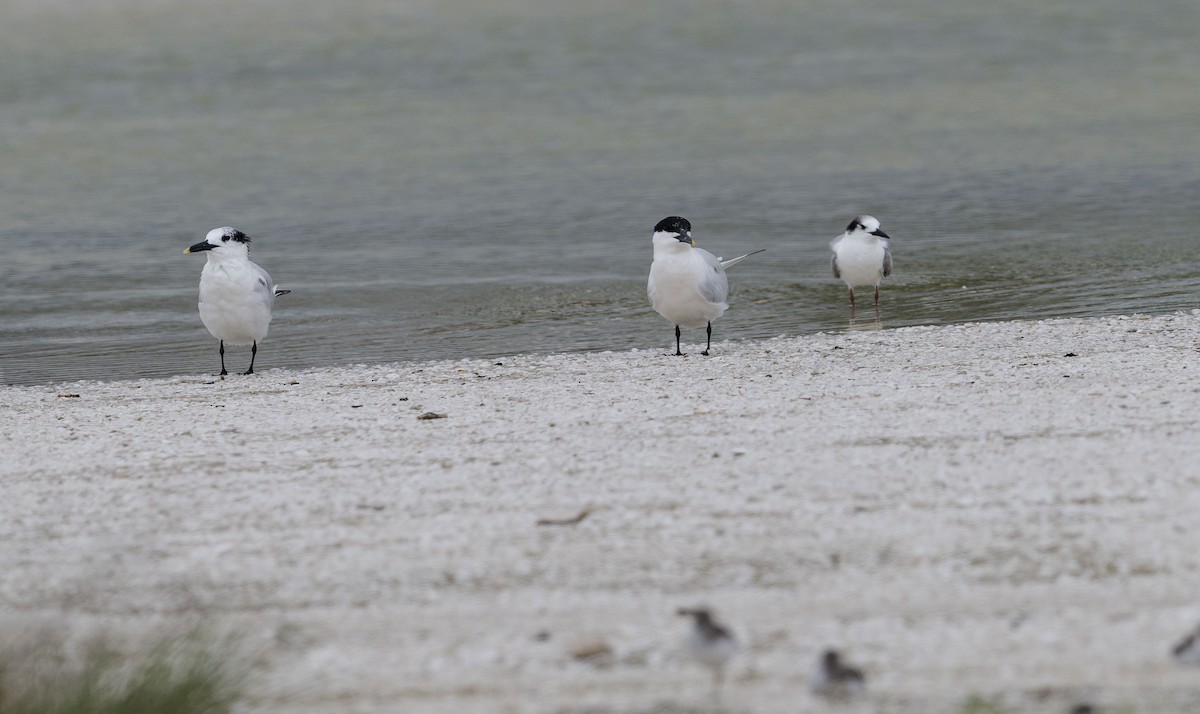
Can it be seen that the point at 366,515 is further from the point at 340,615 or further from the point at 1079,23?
the point at 1079,23

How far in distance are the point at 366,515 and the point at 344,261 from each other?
1157cm

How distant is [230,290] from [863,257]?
5.58 metres

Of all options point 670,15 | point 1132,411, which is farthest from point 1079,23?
point 1132,411

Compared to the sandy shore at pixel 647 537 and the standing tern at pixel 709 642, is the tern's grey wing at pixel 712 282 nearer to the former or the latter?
the sandy shore at pixel 647 537

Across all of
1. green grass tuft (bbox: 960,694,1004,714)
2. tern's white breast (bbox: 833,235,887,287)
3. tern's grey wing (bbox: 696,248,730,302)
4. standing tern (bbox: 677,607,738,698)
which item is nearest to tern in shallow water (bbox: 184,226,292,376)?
tern's grey wing (bbox: 696,248,730,302)

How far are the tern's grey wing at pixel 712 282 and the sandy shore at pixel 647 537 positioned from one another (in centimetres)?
219

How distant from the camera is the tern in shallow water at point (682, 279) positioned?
10.4 metres

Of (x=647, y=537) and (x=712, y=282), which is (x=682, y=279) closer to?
(x=712, y=282)

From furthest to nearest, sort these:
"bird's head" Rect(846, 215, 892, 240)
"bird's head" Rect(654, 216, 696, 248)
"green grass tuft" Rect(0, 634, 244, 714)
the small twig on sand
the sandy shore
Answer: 1. "bird's head" Rect(846, 215, 892, 240)
2. "bird's head" Rect(654, 216, 696, 248)
3. the small twig on sand
4. the sandy shore
5. "green grass tuft" Rect(0, 634, 244, 714)

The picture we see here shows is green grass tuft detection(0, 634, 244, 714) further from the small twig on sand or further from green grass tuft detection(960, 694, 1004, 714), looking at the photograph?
green grass tuft detection(960, 694, 1004, 714)

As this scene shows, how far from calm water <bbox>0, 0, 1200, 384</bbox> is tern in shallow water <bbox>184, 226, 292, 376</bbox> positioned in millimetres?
990

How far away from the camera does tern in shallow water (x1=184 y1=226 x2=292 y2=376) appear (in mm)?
10477

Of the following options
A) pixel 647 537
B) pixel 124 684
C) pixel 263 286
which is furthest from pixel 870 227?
pixel 124 684

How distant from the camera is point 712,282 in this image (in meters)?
10.5
